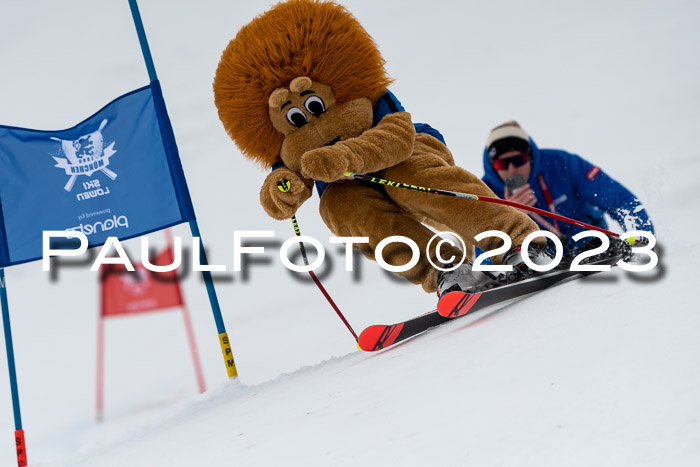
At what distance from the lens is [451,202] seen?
207 cm

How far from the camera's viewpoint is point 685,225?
10.2 ft

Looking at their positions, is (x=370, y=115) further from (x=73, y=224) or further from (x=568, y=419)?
(x=568, y=419)

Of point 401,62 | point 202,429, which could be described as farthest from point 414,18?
point 202,429

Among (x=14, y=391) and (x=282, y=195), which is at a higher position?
(x=282, y=195)

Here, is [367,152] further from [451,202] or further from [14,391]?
[14,391]

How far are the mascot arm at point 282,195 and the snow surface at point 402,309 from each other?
1.59ft

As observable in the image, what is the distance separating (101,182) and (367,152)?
1098 mm

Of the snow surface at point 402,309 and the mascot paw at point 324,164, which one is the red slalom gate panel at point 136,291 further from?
the mascot paw at point 324,164

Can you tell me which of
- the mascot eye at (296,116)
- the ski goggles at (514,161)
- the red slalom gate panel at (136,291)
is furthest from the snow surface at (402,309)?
the mascot eye at (296,116)

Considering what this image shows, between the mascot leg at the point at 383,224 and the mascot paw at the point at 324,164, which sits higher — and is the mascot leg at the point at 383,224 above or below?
below

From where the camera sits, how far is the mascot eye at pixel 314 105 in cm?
217

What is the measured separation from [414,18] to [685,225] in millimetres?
6400

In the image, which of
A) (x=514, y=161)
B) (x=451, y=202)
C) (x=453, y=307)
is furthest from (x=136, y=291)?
(x=453, y=307)

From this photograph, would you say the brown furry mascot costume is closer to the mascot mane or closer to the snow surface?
the mascot mane
